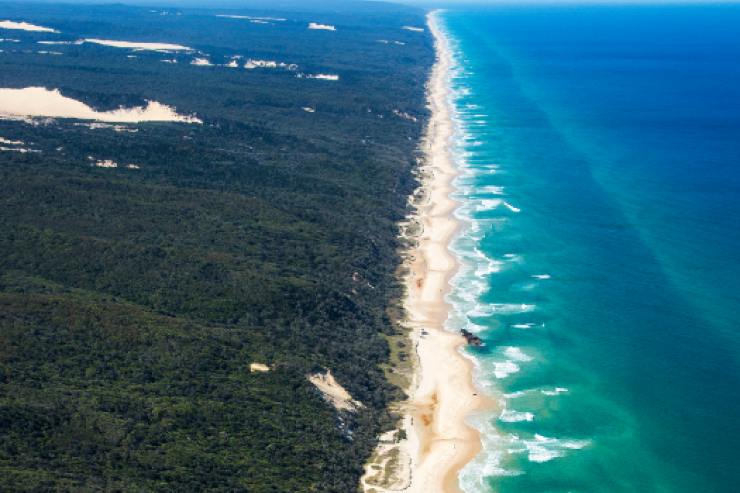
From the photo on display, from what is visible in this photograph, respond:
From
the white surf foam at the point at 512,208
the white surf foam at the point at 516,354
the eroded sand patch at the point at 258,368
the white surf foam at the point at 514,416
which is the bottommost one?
the white surf foam at the point at 514,416

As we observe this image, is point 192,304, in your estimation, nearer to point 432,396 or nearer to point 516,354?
point 432,396

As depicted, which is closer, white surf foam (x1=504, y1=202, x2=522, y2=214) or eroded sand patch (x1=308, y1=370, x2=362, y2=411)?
eroded sand patch (x1=308, y1=370, x2=362, y2=411)

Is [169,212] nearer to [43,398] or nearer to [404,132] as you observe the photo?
[43,398]

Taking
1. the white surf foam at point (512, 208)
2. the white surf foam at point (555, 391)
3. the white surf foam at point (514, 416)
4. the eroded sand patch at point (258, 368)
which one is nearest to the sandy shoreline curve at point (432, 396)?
the white surf foam at point (514, 416)

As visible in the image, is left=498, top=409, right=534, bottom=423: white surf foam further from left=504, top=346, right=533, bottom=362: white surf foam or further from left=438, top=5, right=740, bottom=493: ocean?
left=504, top=346, right=533, bottom=362: white surf foam

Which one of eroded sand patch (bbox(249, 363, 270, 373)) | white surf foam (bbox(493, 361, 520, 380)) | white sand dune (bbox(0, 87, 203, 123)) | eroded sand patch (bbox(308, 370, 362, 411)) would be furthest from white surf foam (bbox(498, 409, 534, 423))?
white sand dune (bbox(0, 87, 203, 123))

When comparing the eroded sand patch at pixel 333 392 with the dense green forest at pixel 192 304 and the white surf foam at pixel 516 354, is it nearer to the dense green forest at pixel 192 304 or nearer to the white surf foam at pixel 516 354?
the dense green forest at pixel 192 304

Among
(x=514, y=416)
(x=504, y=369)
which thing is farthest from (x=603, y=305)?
(x=514, y=416)
